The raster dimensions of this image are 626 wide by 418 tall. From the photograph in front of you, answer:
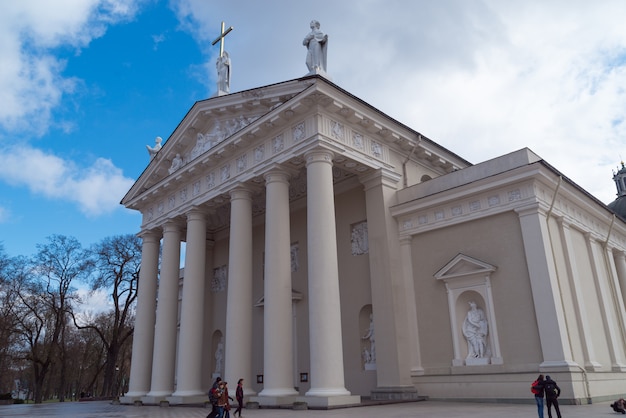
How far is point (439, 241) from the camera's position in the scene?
15836 millimetres

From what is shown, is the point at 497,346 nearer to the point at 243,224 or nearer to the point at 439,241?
the point at 439,241

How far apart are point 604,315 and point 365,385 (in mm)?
7960

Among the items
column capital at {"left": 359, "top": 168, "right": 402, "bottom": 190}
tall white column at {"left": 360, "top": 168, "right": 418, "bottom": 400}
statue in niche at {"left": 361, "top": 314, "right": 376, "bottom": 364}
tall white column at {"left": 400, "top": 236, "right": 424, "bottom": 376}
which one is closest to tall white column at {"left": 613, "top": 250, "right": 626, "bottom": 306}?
tall white column at {"left": 400, "top": 236, "right": 424, "bottom": 376}

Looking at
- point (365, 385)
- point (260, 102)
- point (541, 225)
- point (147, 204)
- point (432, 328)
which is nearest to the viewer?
point (541, 225)

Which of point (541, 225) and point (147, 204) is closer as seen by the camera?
point (541, 225)

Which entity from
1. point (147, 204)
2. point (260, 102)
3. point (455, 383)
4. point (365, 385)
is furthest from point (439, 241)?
point (147, 204)

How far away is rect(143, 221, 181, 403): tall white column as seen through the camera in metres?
19.2

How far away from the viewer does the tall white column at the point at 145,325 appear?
811 inches

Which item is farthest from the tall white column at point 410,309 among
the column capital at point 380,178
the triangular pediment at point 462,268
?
the column capital at point 380,178

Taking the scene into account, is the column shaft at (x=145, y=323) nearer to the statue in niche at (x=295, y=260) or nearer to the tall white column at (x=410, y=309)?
the statue in niche at (x=295, y=260)

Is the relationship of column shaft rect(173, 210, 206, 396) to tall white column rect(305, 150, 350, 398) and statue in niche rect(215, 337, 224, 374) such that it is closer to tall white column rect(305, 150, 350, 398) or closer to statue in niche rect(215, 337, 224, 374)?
statue in niche rect(215, 337, 224, 374)

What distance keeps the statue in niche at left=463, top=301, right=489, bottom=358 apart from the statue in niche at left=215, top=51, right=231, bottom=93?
43.1ft

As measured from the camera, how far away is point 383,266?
15.8 metres

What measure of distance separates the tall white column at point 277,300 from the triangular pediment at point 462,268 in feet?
15.6
